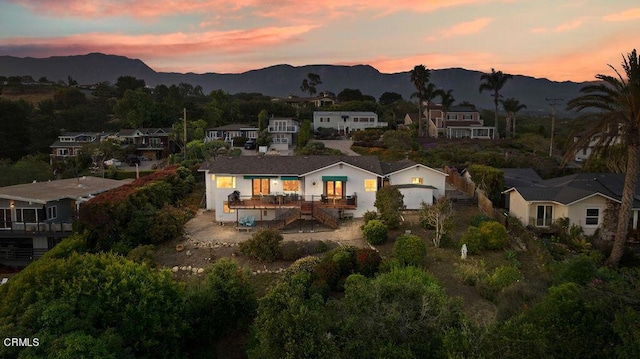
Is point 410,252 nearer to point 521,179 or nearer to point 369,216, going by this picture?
point 369,216

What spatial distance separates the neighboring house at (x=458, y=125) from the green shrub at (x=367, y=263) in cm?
5297

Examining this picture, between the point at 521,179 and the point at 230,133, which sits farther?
the point at 230,133

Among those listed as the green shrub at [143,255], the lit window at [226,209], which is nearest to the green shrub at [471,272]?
the green shrub at [143,255]

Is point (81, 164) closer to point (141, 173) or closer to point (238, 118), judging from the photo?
point (141, 173)

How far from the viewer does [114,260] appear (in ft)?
46.0

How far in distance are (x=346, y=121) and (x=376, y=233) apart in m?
54.5

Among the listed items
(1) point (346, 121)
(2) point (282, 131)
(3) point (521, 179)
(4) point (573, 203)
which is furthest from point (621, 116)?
(1) point (346, 121)

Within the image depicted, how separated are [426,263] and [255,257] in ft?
27.4

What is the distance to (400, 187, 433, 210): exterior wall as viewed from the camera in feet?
99.1

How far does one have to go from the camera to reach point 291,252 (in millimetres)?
22141

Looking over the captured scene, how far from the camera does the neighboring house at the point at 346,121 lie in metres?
75.8

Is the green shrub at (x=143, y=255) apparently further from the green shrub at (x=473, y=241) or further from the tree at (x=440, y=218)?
the green shrub at (x=473, y=241)

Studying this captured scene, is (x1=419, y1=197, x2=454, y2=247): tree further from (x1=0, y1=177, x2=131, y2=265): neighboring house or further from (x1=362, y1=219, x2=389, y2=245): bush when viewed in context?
(x1=0, y1=177, x2=131, y2=265): neighboring house

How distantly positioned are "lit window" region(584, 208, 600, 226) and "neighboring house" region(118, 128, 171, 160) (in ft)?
173
